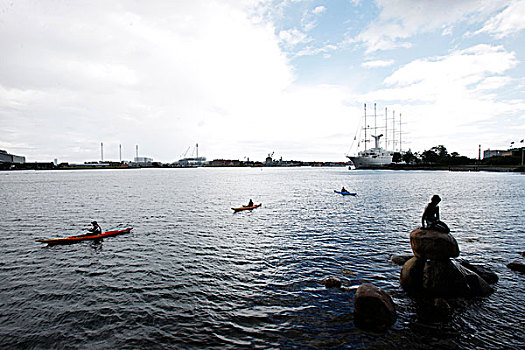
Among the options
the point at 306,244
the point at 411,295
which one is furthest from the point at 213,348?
the point at 306,244

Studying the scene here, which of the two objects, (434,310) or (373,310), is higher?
(373,310)

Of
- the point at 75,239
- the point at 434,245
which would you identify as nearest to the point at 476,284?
the point at 434,245

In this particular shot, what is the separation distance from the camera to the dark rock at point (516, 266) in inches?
828

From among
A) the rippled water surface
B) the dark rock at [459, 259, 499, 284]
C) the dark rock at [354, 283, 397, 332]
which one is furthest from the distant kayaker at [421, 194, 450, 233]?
the dark rock at [354, 283, 397, 332]

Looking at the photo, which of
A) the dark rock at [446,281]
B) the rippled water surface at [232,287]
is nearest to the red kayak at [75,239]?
the rippled water surface at [232,287]

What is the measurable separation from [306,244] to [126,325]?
18565 mm

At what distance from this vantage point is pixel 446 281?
55.9 ft

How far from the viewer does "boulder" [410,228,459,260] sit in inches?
650

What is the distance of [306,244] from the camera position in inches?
1164

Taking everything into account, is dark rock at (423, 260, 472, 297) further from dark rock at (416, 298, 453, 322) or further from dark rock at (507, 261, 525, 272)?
dark rock at (507, 261, 525, 272)

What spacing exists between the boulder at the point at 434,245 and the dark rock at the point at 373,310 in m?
4.14

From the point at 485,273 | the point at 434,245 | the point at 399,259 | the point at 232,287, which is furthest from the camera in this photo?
the point at 399,259

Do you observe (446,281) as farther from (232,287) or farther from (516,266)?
(232,287)

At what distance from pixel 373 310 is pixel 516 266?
14641 mm
